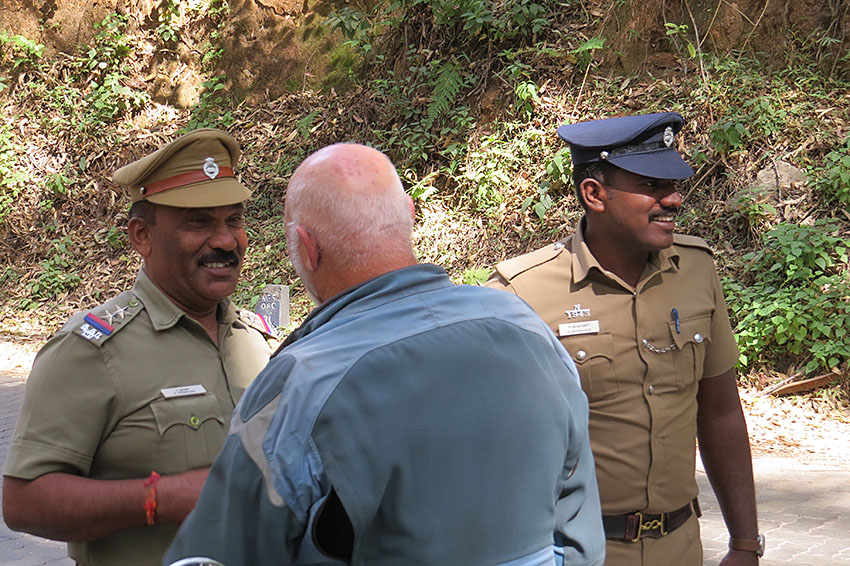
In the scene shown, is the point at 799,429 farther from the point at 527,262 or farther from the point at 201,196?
the point at 201,196

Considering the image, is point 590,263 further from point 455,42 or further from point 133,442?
point 455,42

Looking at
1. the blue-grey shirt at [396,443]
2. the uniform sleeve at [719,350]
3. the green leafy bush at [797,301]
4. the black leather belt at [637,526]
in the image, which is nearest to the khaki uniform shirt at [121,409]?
the blue-grey shirt at [396,443]

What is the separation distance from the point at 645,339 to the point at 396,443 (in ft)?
5.69

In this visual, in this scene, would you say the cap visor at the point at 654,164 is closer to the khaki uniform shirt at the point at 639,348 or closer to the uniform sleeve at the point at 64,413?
the khaki uniform shirt at the point at 639,348

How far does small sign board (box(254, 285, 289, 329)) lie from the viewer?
696 centimetres

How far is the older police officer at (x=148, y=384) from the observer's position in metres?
2.32

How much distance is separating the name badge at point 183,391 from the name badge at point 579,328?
1.22 m

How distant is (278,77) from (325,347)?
1311 cm

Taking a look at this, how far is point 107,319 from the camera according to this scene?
2545 millimetres

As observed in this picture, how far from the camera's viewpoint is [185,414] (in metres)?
2.50

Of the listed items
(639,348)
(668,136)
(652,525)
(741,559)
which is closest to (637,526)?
(652,525)

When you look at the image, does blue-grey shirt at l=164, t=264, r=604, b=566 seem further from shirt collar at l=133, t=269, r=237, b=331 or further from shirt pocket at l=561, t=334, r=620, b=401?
shirt pocket at l=561, t=334, r=620, b=401

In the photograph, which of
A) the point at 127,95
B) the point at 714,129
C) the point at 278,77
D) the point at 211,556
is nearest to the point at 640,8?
the point at 714,129

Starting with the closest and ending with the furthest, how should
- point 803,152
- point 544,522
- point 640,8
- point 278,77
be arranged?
point 544,522
point 803,152
point 640,8
point 278,77
